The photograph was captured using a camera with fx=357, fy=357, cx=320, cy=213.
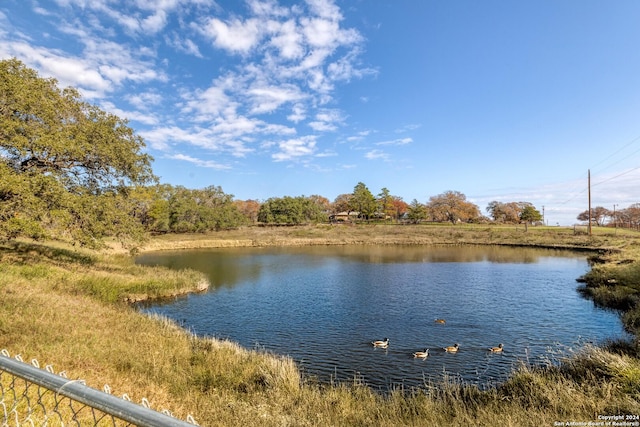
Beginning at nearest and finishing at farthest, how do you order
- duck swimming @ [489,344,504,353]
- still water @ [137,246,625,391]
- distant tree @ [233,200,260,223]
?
still water @ [137,246,625,391] → duck swimming @ [489,344,504,353] → distant tree @ [233,200,260,223]

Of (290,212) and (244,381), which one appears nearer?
(244,381)

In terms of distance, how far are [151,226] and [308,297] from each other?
66164 millimetres

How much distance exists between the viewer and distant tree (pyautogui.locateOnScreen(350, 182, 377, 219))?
11925 cm

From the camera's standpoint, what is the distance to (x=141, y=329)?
48.7 ft

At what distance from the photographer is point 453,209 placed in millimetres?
133750

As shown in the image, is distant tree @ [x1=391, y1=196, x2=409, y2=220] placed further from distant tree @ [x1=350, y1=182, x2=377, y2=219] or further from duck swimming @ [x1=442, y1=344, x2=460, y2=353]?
duck swimming @ [x1=442, y1=344, x2=460, y2=353]

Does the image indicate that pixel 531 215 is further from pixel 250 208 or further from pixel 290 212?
pixel 250 208

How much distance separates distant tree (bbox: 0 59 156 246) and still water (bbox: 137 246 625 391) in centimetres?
692

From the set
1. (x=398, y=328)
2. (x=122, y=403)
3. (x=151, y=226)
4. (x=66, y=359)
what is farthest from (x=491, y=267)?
(x=151, y=226)

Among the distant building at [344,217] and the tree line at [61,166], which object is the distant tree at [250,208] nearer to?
the distant building at [344,217]

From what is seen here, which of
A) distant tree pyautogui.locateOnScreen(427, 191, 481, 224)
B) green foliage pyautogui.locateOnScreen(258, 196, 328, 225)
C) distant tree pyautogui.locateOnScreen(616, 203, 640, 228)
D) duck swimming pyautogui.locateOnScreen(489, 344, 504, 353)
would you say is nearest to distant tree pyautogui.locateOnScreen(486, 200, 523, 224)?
distant tree pyautogui.locateOnScreen(427, 191, 481, 224)

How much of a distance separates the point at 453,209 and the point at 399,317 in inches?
4762

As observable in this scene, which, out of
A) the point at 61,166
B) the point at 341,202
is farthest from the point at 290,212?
the point at 61,166

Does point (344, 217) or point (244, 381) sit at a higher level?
point (344, 217)
